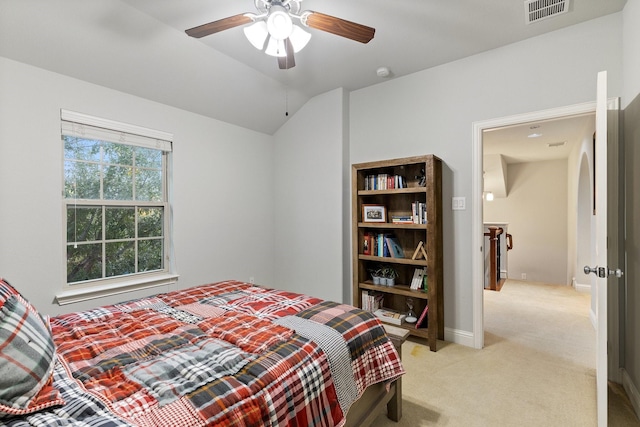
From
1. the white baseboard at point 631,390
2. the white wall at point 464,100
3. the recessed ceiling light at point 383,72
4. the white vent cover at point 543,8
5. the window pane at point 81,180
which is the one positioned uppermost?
the white vent cover at point 543,8

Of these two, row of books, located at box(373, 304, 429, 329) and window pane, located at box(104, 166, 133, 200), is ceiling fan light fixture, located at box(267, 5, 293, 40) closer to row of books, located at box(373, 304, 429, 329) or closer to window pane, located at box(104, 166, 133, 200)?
window pane, located at box(104, 166, 133, 200)

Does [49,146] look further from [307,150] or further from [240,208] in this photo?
[307,150]

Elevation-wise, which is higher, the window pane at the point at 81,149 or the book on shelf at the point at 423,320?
the window pane at the point at 81,149

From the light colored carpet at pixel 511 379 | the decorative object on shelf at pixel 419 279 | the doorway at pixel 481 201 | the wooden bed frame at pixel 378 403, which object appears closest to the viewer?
the wooden bed frame at pixel 378 403

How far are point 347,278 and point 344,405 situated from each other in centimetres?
231

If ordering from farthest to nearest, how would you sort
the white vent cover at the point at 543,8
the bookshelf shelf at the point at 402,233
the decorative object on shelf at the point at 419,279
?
the decorative object on shelf at the point at 419,279 < the bookshelf shelf at the point at 402,233 < the white vent cover at the point at 543,8

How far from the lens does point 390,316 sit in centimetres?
318

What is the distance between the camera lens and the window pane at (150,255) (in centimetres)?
315

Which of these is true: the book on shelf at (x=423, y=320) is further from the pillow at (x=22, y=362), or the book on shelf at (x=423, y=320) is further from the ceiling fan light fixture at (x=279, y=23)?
the pillow at (x=22, y=362)

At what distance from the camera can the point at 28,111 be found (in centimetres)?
231

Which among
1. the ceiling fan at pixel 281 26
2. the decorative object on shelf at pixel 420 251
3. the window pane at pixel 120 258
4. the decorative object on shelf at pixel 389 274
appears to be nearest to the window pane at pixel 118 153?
the window pane at pixel 120 258

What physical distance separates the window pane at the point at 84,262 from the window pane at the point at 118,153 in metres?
0.80

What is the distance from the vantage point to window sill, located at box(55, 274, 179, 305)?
8.29ft

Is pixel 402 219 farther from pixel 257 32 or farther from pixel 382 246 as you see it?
pixel 257 32
